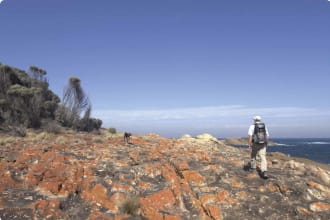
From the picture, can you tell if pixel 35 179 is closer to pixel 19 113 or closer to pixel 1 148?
pixel 1 148

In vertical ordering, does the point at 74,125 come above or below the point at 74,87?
below

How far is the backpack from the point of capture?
12.1 m

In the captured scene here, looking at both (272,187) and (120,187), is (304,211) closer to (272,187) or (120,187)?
(272,187)

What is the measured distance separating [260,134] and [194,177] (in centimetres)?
279

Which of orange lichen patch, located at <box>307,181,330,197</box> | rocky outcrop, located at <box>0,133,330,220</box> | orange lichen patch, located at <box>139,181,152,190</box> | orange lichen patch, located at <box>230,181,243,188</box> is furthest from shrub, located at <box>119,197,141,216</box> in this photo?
orange lichen patch, located at <box>307,181,330,197</box>

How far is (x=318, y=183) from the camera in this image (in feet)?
39.1

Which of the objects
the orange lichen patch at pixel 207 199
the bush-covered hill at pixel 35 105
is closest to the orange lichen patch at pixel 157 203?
the orange lichen patch at pixel 207 199

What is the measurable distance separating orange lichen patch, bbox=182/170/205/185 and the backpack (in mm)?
2387

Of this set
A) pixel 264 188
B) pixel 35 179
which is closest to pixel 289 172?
pixel 264 188

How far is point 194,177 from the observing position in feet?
38.6

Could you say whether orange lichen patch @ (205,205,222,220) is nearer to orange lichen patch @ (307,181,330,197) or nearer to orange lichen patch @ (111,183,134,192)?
orange lichen patch @ (111,183,134,192)

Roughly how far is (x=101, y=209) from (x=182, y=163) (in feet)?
13.9

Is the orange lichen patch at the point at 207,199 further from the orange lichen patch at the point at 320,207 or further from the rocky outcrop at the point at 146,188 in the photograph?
the orange lichen patch at the point at 320,207

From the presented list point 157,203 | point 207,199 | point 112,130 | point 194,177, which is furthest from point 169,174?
point 112,130
